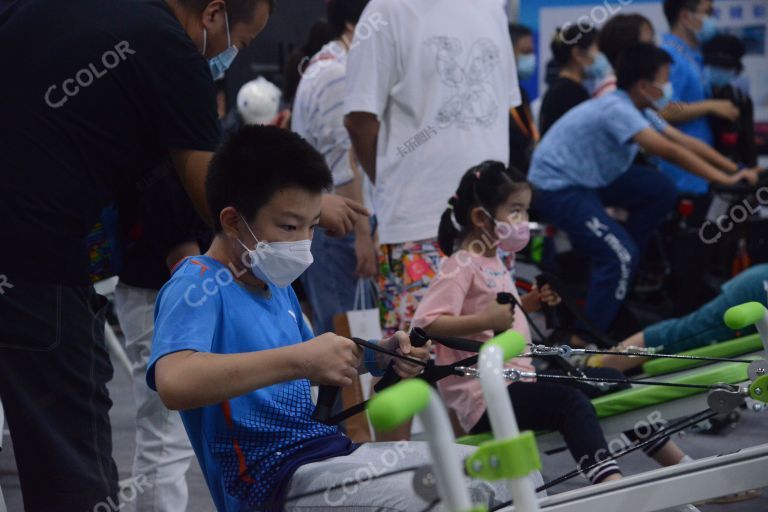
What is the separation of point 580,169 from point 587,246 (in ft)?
1.13

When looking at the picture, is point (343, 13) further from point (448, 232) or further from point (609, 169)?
point (609, 169)

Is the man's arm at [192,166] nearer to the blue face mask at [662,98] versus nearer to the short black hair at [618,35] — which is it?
the blue face mask at [662,98]

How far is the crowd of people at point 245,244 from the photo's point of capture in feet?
5.78

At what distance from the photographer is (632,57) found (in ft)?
15.7

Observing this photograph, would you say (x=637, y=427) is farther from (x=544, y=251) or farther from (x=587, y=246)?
(x=544, y=251)

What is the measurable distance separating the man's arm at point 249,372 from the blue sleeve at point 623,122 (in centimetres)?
324

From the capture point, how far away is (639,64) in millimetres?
4750

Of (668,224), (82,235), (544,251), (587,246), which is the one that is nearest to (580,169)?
(587,246)

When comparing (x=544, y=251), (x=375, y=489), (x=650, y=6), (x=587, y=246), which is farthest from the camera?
(x=650, y=6)

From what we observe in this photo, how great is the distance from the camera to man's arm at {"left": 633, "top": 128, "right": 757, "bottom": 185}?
455 cm

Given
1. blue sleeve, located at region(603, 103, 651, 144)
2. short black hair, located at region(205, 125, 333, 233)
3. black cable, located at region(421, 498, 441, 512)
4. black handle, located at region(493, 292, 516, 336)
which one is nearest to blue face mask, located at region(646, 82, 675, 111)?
blue sleeve, located at region(603, 103, 651, 144)

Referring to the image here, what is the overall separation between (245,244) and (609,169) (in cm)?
312

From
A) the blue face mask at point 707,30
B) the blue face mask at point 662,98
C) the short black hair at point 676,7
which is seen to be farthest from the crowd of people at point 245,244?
the blue face mask at point 707,30

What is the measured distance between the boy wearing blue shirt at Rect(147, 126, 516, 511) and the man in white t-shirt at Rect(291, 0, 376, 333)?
188 cm
